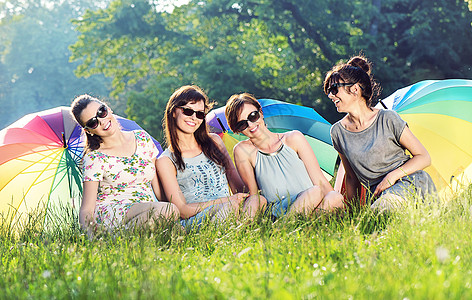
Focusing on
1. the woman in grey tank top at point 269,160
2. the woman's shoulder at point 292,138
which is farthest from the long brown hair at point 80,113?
the woman's shoulder at point 292,138

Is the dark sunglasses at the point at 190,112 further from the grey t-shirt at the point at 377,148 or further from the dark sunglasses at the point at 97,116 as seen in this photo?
the grey t-shirt at the point at 377,148

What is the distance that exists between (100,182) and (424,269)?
3.09 meters

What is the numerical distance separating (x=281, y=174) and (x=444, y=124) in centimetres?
185

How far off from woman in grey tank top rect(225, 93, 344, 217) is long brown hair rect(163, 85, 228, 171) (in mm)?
224

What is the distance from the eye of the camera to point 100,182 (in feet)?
15.8

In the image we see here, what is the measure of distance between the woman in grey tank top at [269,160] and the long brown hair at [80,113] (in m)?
1.20

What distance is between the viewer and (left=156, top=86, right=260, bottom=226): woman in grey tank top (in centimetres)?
480

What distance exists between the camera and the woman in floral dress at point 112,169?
15.0 feet

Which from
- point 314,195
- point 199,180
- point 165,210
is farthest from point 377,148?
point 165,210

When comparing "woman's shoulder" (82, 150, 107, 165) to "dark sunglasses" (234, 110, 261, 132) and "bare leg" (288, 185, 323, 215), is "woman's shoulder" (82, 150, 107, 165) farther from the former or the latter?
"bare leg" (288, 185, 323, 215)

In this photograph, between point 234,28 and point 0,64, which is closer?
point 234,28

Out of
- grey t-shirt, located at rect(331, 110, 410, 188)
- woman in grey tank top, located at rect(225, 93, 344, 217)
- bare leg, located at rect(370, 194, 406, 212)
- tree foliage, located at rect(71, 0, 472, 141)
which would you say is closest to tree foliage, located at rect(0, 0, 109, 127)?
tree foliage, located at rect(71, 0, 472, 141)

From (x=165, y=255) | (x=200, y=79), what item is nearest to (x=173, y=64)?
(x=200, y=79)

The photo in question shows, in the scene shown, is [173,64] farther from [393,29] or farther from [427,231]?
[427,231]
